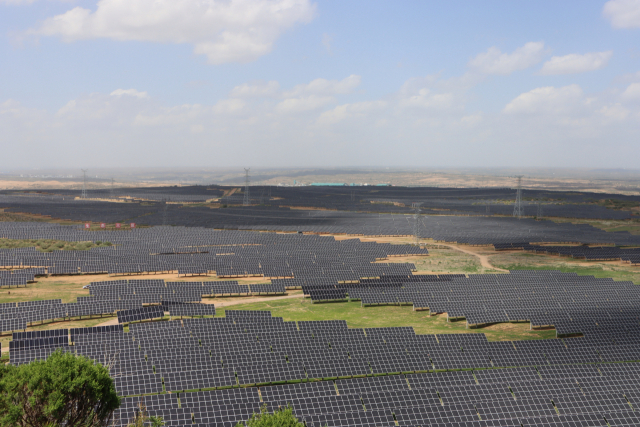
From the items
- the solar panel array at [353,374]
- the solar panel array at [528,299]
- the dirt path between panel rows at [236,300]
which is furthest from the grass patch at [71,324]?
the solar panel array at [528,299]

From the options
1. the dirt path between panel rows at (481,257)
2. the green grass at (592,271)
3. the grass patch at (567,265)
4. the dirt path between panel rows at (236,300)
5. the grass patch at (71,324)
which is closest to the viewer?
the grass patch at (71,324)

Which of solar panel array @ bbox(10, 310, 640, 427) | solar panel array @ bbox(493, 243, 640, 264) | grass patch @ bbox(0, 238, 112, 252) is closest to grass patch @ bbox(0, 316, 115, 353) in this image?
solar panel array @ bbox(10, 310, 640, 427)

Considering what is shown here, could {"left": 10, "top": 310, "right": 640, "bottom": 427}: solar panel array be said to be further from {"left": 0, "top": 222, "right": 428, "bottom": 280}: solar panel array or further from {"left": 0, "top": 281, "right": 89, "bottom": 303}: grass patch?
{"left": 0, "top": 222, "right": 428, "bottom": 280}: solar panel array

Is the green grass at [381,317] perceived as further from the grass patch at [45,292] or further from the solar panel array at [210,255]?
the grass patch at [45,292]

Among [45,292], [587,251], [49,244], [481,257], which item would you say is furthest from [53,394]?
[587,251]

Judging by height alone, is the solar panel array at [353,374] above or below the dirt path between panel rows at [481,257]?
below

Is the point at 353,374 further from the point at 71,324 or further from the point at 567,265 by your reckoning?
the point at 567,265

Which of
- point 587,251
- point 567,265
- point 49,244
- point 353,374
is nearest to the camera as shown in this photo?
point 353,374
